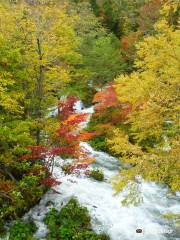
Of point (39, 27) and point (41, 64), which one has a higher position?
point (39, 27)

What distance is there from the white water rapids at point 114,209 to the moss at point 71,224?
316 mm

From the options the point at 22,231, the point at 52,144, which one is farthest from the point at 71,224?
the point at 52,144

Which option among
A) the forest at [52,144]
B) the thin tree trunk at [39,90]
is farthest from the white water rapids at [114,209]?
the thin tree trunk at [39,90]

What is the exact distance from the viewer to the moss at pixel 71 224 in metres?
15.4

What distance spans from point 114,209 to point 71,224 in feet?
8.37

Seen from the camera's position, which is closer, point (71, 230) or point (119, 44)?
point (71, 230)

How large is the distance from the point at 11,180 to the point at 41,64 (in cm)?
493

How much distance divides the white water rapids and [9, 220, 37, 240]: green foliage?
1.03 ft

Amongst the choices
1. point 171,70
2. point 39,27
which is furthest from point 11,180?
point 171,70

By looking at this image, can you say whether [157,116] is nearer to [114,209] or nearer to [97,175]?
[114,209]

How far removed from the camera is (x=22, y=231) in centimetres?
1537

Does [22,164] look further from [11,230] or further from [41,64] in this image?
[41,64]

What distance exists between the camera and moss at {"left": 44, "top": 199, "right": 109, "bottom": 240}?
1542cm

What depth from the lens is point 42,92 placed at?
18656 mm
